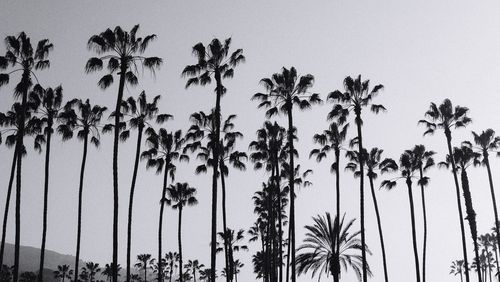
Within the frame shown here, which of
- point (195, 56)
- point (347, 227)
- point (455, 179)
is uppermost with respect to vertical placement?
point (195, 56)

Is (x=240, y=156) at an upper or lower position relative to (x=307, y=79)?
lower

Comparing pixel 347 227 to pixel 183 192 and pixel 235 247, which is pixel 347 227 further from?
pixel 235 247

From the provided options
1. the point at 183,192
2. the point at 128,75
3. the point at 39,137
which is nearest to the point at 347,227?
the point at 183,192

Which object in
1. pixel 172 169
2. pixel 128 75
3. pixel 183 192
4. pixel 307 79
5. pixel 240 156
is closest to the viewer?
pixel 128 75

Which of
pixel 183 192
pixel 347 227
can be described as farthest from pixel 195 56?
pixel 183 192

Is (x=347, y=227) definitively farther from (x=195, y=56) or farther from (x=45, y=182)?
(x=45, y=182)

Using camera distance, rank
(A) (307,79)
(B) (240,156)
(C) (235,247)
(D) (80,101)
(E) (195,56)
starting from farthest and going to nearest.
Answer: (C) (235,247) < (B) (240,156) < (D) (80,101) < (A) (307,79) < (E) (195,56)

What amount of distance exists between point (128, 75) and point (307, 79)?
1346 cm

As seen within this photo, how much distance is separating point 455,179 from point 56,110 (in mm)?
35178

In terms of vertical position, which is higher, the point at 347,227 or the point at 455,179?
the point at 455,179

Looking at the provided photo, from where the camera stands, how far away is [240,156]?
41.8m

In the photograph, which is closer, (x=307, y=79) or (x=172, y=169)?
(x=307, y=79)

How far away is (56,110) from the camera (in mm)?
37188

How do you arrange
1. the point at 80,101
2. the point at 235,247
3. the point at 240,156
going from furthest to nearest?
1. the point at 235,247
2. the point at 240,156
3. the point at 80,101
